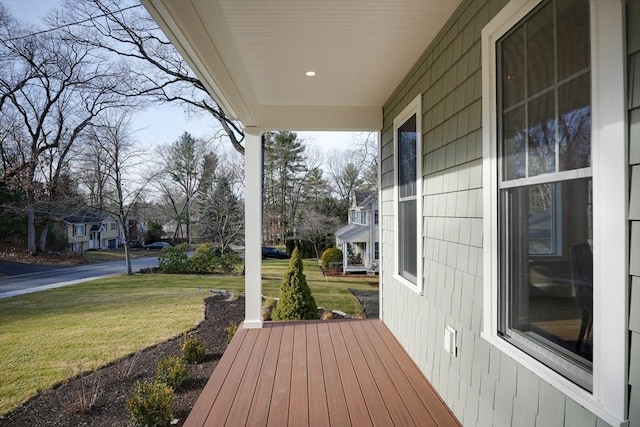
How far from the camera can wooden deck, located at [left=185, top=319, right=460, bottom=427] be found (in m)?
2.13

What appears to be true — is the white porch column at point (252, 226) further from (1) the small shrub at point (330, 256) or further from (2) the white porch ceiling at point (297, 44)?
(1) the small shrub at point (330, 256)

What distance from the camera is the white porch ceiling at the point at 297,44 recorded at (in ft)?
6.20

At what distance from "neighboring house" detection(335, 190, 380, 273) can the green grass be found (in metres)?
0.22

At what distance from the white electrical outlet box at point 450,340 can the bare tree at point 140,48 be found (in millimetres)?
3879

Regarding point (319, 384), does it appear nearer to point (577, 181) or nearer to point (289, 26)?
point (577, 181)

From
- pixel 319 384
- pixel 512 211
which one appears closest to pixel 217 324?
pixel 319 384

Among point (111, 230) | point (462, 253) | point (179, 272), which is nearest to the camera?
point (462, 253)

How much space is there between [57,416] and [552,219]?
4340 mm

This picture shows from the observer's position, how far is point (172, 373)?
3.31 metres

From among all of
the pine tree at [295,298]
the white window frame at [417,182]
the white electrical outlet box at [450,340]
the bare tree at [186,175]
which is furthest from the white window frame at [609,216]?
the bare tree at [186,175]

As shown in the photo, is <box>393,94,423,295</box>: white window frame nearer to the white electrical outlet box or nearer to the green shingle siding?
the green shingle siding

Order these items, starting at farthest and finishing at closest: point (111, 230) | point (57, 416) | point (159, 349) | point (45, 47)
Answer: point (111, 230) → point (159, 349) → point (45, 47) → point (57, 416)

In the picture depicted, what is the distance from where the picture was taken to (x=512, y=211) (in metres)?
1.59

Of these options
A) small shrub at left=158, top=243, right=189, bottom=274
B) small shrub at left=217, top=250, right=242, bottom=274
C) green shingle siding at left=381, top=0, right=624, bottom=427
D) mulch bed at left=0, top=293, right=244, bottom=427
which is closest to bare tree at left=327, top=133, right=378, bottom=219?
small shrub at left=217, top=250, right=242, bottom=274
